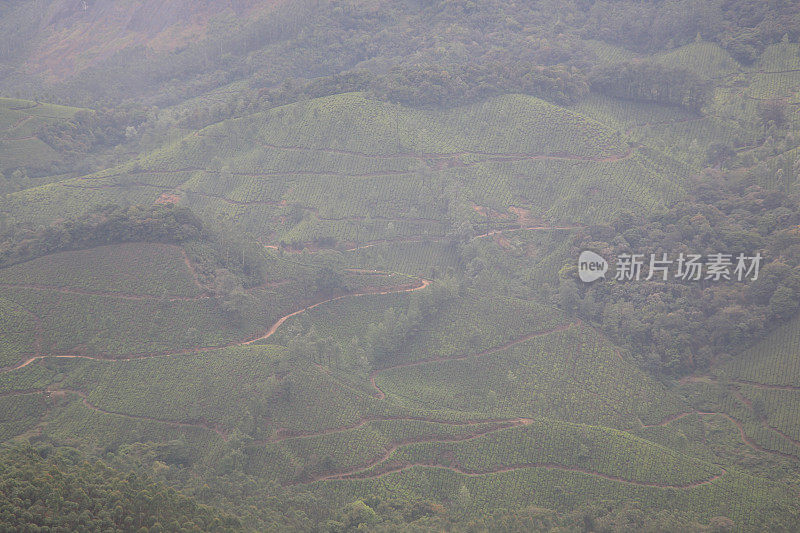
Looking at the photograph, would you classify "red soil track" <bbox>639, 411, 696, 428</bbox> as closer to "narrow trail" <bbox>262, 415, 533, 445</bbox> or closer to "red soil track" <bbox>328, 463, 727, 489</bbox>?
"red soil track" <bbox>328, 463, 727, 489</bbox>

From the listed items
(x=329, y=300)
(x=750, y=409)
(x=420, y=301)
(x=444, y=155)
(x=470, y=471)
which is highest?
(x=444, y=155)

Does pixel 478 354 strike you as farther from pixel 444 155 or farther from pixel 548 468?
pixel 444 155

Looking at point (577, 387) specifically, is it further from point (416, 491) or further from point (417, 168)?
point (417, 168)

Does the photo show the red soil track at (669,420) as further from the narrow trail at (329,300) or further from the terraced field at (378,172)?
the terraced field at (378,172)

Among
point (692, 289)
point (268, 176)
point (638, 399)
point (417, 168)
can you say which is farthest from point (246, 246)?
point (692, 289)

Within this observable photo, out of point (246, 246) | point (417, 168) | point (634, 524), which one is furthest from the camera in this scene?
point (417, 168)
